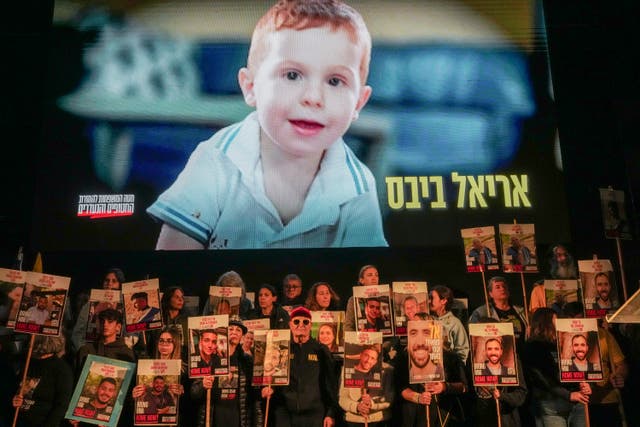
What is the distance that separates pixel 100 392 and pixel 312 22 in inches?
130

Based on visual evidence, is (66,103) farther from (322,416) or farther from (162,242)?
(322,416)

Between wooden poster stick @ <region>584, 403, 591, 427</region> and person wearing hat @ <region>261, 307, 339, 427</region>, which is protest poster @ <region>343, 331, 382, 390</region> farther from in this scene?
wooden poster stick @ <region>584, 403, 591, 427</region>

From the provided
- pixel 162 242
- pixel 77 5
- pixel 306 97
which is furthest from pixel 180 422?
pixel 77 5

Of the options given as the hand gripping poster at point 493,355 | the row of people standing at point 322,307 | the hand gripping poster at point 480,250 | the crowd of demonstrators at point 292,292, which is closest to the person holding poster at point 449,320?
the row of people standing at point 322,307

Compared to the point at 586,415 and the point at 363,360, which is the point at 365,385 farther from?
the point at 586,415

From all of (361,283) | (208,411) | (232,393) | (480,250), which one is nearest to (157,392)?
(208,411)

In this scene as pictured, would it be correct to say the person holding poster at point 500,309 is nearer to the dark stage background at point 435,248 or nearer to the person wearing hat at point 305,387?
the dark stage background at point 435,248

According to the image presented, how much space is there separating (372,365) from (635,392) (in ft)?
6.90

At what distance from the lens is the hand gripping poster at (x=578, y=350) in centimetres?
451

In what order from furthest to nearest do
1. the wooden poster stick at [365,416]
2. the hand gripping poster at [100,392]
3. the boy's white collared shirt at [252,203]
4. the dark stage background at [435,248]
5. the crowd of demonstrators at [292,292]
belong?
the dark stage background at [435,248], the boy's white collared shirt at [252,203], the crowd of demonstrators at [292,292], the wooden poster stick at [365,416], the hand gripping poster at [100,392]

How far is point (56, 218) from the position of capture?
5746 mm

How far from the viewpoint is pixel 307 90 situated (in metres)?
5.84

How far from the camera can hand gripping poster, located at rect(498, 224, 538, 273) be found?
202 inches

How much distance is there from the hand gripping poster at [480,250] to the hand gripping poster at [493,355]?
2.12 feet
